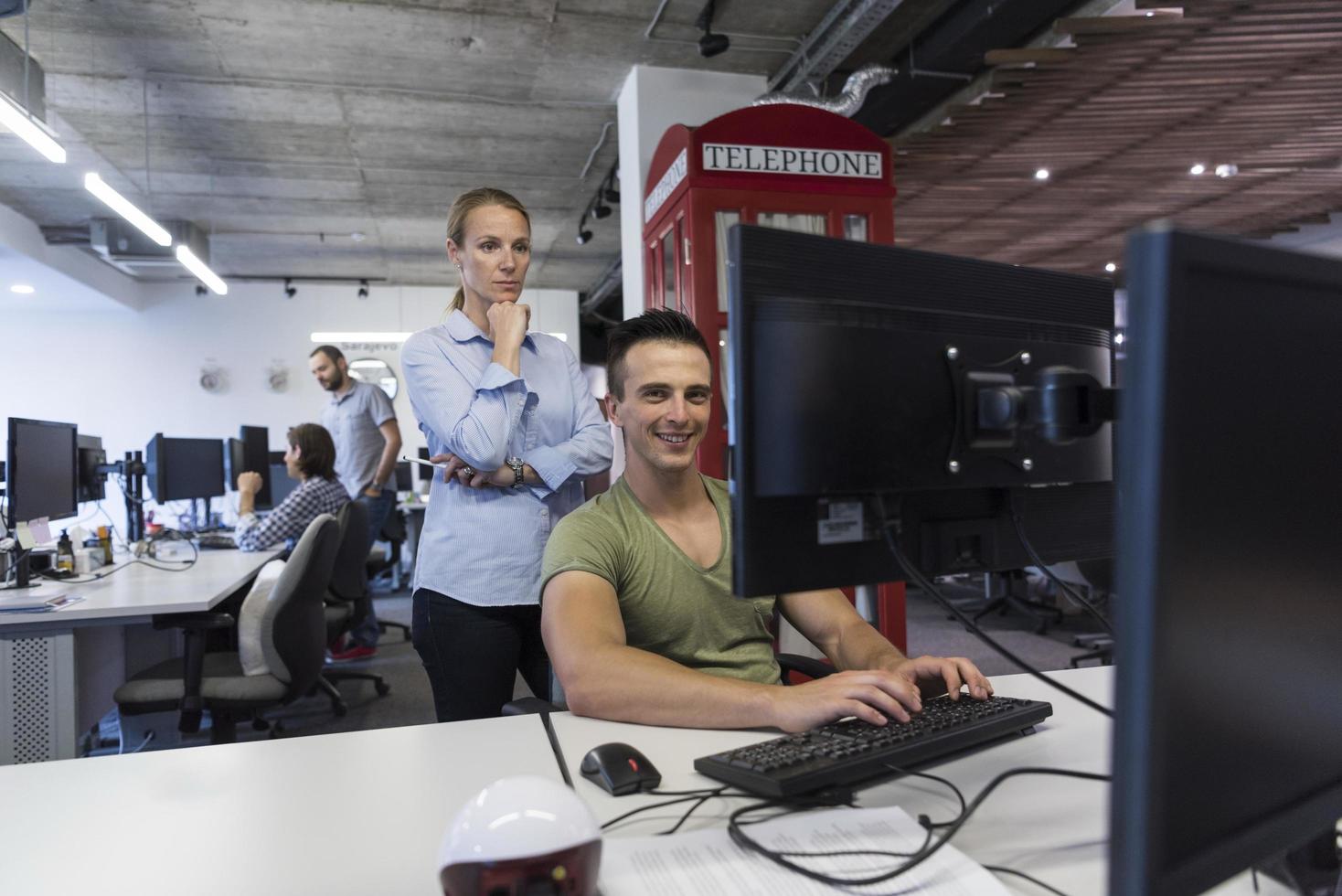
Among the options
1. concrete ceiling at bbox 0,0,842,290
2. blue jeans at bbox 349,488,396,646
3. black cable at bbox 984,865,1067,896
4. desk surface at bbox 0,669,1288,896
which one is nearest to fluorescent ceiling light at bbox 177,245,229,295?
concrete ceiling at bbox 0,0,842,290

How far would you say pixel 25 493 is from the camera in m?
3.08

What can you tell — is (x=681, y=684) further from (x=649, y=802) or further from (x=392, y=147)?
(x=392, y=147)

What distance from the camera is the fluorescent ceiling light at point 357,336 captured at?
10.1 metres

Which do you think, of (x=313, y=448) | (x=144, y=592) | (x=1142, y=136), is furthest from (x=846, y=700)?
(x=1142, y=136)

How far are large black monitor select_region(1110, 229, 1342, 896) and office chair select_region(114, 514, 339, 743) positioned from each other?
267 centimetres

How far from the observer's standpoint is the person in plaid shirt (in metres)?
4.07

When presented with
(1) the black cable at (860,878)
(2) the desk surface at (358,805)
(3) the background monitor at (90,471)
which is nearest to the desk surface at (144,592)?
(3) the background monitor at (90,471)

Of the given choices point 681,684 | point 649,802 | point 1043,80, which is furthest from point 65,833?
point 1043,80

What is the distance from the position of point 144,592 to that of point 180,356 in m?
7.96

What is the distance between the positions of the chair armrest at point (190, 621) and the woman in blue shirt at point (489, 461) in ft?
3.99

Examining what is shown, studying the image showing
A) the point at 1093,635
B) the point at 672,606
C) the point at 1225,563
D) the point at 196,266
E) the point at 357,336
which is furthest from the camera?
the point at 357,336

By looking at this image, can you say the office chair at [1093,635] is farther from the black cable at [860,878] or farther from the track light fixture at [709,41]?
the track light fixture at [709,41]

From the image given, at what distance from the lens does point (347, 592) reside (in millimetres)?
4344

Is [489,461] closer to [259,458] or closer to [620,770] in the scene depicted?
[620,770]
